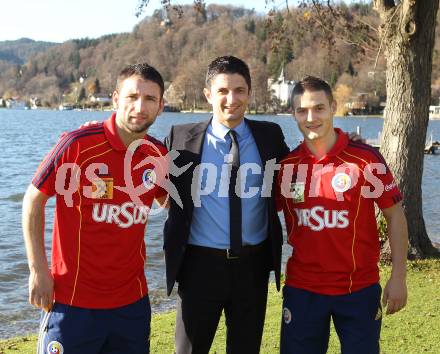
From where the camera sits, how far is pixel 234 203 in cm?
423

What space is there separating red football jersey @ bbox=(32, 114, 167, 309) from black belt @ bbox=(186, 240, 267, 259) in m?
0.52

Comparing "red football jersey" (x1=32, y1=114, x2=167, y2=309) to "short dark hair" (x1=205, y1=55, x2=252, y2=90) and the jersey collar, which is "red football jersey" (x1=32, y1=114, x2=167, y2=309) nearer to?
"short dark hair" (x1=205, y1=55, x2=252, y2=90)

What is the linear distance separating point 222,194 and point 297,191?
0.55 m

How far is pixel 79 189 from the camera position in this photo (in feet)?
12.5

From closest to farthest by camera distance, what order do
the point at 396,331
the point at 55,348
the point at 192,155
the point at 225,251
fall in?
the point at 55,348 → the point at 225,251 → the point at 192,155 → the point at 396,331

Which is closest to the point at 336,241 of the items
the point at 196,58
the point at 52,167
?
the point at 52,167

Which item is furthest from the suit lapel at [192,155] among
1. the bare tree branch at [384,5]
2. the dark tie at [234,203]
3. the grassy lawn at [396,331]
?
the bare tree branch at [384,5]

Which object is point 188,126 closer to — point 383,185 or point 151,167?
point 151,167

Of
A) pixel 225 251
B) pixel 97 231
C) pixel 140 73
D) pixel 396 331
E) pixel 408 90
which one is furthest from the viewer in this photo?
pixel 408 90

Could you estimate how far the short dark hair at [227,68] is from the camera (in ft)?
14.0

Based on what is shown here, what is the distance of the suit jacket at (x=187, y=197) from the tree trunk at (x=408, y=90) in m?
4.93

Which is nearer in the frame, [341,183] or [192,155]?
[341,183]

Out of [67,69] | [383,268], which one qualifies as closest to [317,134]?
[383,268]

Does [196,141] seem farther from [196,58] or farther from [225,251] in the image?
[196,58]
